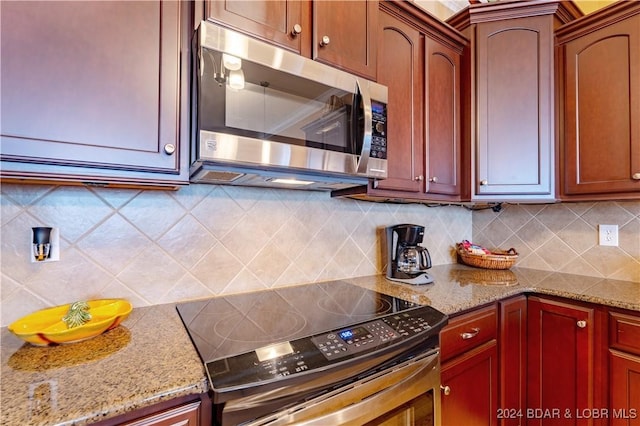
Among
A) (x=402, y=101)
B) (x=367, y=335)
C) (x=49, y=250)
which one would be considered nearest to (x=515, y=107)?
(x=402, y=101)

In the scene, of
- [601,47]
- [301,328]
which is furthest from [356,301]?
[601,47]

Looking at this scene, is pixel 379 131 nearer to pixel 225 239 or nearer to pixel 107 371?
pixel 225 239

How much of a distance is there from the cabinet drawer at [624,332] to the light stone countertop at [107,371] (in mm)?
52

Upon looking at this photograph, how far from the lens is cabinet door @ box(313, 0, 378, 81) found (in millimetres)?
1125

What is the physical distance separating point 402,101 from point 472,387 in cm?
131

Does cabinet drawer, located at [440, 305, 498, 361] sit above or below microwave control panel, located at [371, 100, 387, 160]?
below

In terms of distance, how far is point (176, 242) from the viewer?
120 cm

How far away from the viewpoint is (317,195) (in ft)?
5.10

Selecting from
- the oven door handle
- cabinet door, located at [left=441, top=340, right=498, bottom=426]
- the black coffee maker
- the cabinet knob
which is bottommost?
cabinet door, located at [left=441, top=340, right=498, bottom=426]

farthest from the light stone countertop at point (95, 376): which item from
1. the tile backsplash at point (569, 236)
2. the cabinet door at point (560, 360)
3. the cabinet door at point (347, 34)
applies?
the tile backsplash at point (569, 236)

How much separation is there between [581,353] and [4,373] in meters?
1.97

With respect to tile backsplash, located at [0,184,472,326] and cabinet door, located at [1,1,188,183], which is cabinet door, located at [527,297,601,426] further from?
cabinet door, located at [1,1,188,183]

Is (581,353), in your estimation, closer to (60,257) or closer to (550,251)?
(550,251)

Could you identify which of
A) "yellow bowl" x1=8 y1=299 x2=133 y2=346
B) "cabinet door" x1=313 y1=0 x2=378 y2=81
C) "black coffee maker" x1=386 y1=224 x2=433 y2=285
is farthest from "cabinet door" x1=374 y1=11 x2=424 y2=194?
"yellow bowl" x1=8 y1=299 x2=133 y2=346
